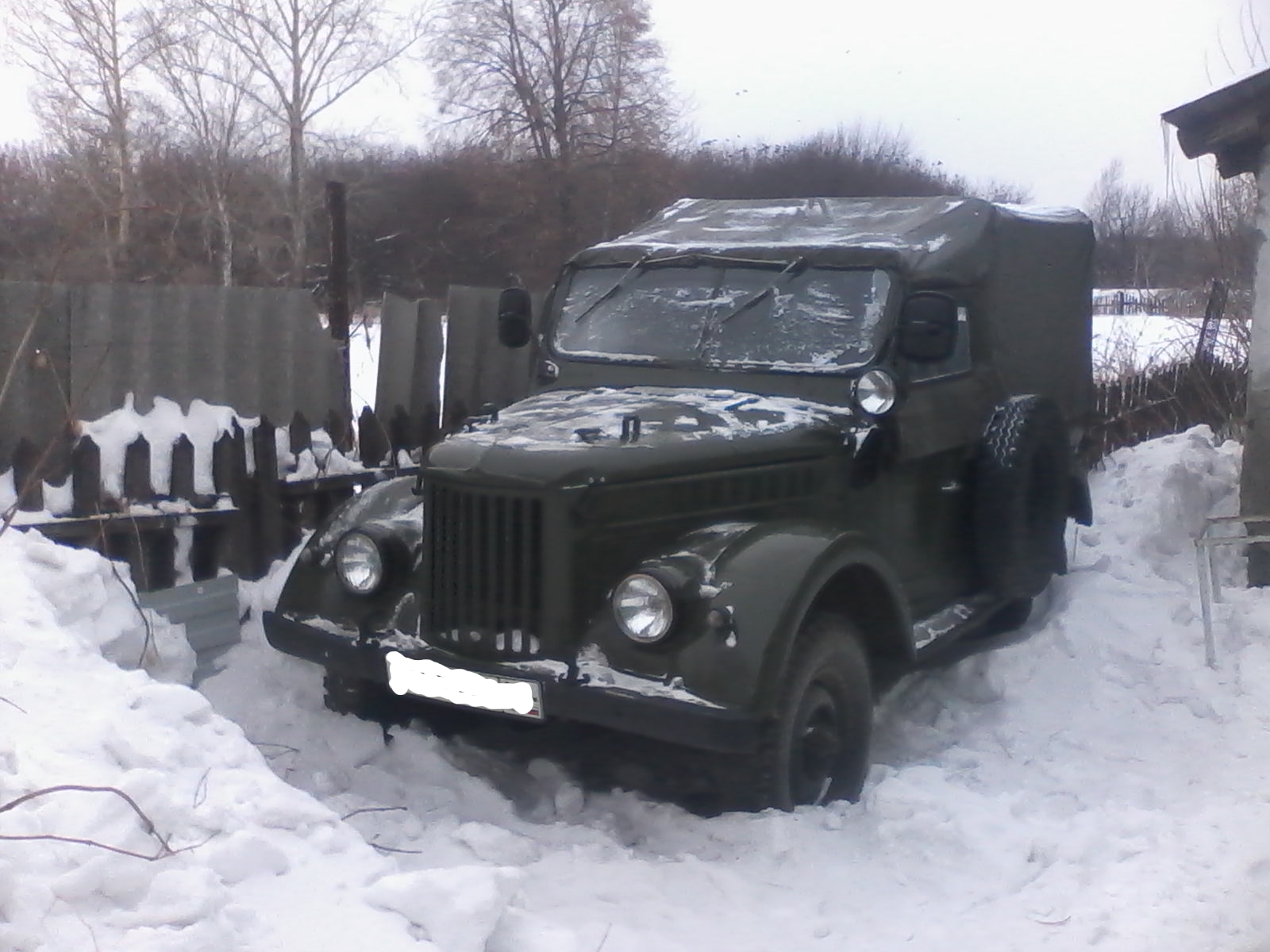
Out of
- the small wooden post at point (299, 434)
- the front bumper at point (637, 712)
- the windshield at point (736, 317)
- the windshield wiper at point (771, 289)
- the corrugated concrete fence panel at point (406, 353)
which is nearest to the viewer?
the front bumper at point (637, 712)

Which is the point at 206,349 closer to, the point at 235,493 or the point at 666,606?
the point at 235,493

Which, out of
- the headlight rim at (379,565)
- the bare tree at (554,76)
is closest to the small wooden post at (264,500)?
the headlight rim at (379,565)

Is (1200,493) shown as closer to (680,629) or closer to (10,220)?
(680,629)

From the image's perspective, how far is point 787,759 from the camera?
3854 mm

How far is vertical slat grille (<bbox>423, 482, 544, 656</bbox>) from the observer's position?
12.6ft

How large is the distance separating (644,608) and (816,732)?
2.66 feet

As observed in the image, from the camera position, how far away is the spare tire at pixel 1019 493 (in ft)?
17.6

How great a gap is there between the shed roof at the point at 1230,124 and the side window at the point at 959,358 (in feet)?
7.40

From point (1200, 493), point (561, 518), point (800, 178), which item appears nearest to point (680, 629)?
point (561, 518)

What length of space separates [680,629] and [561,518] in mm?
492

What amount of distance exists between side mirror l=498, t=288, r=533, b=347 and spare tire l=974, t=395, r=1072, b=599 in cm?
211

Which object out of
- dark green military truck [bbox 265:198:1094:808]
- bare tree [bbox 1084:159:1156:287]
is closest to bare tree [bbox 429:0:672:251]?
bare tree [bbox 1084:159:1156:287]

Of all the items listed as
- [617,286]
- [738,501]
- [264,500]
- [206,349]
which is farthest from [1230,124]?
[206,349]

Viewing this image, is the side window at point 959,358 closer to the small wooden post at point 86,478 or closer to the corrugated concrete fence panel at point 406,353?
the corrugated concrete fence panel at point 406,353
